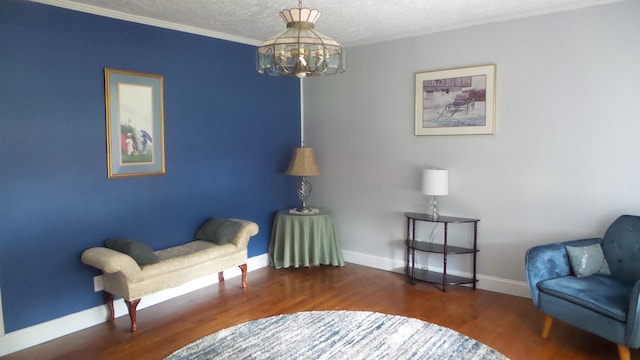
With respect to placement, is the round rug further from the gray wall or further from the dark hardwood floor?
the gray wall

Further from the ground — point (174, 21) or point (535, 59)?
point (174, 21)

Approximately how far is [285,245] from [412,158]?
1684 mm

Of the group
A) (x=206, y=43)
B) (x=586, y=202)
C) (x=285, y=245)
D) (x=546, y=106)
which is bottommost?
(x=285, y=245)

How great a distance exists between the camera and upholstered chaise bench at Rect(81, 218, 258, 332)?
123 inches

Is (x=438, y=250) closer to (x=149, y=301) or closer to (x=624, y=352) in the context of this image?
(x=624, y=352)

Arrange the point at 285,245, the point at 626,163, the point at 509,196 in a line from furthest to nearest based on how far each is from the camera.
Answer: the point at 285,245
the point at 509,196
the point at 626,163

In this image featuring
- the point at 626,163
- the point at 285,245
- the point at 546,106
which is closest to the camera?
the point at 626,163

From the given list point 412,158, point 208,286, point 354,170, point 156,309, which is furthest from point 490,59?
point 156,309

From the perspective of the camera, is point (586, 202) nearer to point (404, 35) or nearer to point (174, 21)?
point (404, 35)

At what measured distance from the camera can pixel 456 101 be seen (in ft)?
13.3

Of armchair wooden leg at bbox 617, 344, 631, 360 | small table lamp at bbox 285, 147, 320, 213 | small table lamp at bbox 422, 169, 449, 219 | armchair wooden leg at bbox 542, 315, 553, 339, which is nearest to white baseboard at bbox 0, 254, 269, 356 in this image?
small table lamp at bbox 285, 147, 320, 213

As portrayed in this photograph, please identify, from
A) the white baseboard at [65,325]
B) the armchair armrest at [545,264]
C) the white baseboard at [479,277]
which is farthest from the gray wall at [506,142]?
the white baseboard at [65,325]

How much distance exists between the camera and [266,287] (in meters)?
4.16

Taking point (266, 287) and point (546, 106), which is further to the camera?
point (266, 287)
